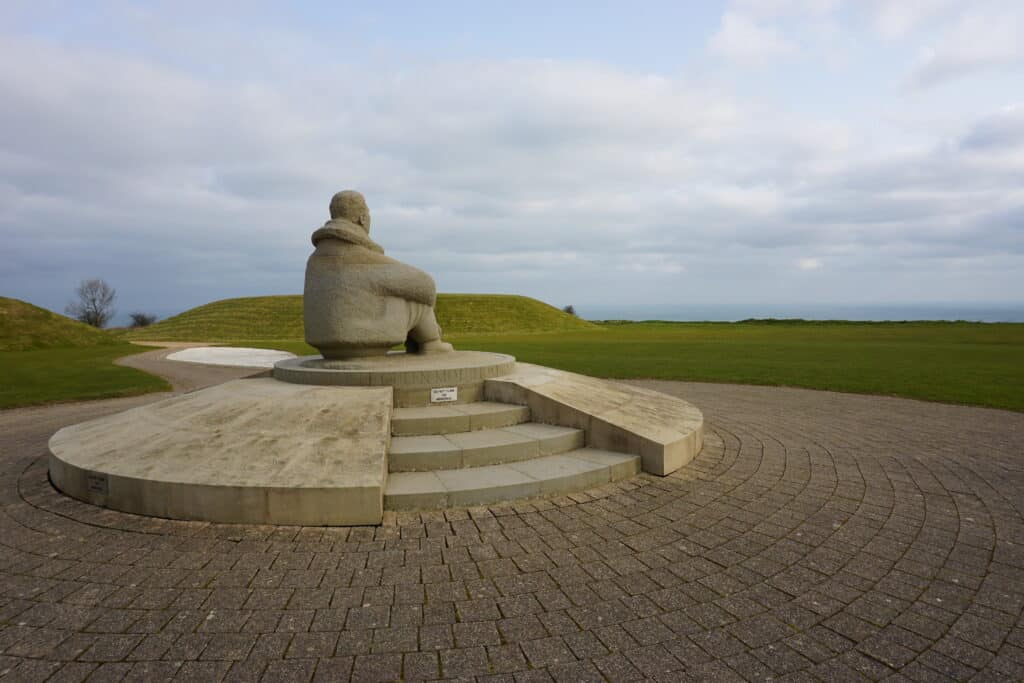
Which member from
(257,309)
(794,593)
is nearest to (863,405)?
(794,593)

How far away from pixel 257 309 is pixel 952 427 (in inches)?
2653

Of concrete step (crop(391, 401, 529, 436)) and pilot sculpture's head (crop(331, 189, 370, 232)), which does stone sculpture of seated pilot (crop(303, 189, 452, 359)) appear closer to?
pilot sculpture's head (crop(331, 189, 370, 232))

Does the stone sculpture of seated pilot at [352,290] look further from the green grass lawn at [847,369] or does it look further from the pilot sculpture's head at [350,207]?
the green grass lawn at [847,369]

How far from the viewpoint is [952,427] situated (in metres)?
9.51

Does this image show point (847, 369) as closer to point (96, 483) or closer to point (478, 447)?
point (478, 447)

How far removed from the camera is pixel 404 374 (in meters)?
7.76

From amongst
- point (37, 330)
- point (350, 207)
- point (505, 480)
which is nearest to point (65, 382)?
point (350, 207)

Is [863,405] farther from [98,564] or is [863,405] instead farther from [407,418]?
[98,564]

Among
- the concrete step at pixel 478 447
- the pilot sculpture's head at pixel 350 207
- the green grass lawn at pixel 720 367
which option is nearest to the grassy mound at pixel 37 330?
the green grass lawn at pixel 720 367

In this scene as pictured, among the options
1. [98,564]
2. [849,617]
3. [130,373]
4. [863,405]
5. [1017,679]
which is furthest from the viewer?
A: [130,373]

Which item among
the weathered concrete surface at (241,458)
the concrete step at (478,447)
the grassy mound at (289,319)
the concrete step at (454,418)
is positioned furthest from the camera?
the grassy mound at (289,319)

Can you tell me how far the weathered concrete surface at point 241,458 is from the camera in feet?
16.1

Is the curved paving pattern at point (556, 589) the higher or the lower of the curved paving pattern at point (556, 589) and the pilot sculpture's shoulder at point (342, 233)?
the lower

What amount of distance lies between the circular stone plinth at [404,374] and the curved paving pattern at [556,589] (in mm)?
2909
